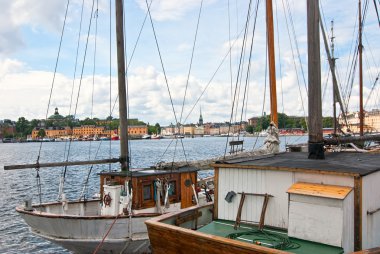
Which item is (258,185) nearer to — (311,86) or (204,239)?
(204,239)

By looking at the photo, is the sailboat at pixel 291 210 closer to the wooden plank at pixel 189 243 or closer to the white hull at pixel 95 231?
the wooden plank at pixel 189 243

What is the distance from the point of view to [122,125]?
15664 millimetres

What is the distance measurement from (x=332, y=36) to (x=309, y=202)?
3818 cm

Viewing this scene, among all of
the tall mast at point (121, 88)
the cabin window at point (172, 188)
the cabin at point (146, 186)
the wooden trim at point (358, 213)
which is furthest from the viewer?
the tall mast at point (121, 88)

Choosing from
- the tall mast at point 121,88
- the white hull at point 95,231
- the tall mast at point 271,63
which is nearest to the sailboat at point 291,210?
the white hull at point 95,231

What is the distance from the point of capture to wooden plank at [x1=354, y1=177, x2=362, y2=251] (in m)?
7.33

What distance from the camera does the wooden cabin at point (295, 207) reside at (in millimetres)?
7113

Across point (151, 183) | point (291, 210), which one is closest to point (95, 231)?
point (151, 183)

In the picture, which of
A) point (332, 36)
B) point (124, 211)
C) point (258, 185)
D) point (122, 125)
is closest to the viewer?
point (258, 185)

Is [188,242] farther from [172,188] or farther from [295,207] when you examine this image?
[172,188]

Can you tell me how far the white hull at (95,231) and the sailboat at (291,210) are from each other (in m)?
4.44

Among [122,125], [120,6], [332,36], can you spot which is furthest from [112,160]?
[332,36]

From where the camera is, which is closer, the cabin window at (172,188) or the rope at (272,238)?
the rope at (272,238)

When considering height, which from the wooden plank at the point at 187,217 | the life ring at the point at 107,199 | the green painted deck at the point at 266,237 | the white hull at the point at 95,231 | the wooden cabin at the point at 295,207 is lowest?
the white hull at the point at 95,231
